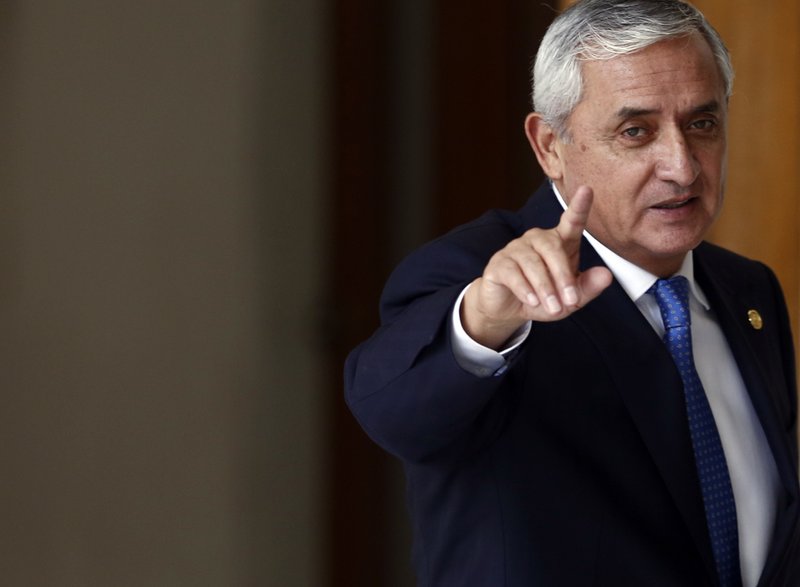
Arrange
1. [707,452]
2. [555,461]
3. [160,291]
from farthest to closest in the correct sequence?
1. [160,291]
2. [707,452]
3. [555,461]

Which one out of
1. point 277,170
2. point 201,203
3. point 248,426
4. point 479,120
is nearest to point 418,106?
point 479,120

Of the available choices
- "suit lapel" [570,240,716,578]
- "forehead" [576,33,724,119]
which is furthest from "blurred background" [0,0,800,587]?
"suit lapel" [570,240,716,578]

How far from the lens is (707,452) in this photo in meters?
1.62

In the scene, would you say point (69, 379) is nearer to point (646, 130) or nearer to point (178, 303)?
point (178, 303)

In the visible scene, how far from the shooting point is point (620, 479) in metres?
1.52

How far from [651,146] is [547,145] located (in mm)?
173

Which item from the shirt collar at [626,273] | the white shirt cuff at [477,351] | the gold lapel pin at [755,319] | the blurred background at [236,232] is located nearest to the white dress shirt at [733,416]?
the shirt collar at [626,273]

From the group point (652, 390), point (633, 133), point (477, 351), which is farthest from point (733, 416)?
point (477, 351)

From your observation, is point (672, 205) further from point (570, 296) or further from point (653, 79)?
point (570, 296)

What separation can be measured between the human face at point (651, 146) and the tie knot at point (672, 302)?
0.04 metres


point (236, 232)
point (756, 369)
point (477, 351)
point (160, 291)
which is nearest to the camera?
point (477, 351)

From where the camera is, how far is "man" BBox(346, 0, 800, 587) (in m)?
1.41

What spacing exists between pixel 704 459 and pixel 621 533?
0.18 meters

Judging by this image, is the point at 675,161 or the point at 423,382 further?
the point at 675,161
